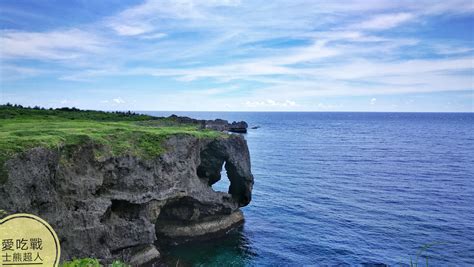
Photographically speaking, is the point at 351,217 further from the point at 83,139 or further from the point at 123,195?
the point at 83,139

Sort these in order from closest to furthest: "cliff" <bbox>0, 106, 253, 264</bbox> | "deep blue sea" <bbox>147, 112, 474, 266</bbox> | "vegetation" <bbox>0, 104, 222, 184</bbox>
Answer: "vegetation" <bbox>0, 104, 222, 184</bbox>, "cliff" <bbox>0, 106, 253, 264</bbox>, "deep blue sea" <bbox>147, 112, 474, 266</bbox>

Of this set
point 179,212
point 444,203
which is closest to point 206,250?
point 179,212

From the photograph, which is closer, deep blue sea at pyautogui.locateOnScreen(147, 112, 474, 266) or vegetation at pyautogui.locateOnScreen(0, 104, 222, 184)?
vegetation at pyautogui.locateOnScreen(0, 104, 222, 184)

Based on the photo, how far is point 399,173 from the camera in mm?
68188

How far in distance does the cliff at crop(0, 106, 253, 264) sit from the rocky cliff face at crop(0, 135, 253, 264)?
0.06 meters

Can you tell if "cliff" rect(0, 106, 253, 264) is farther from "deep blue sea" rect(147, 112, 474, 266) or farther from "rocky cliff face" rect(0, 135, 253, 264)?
"deep blue sea" rect(147, 112, 474, 266)

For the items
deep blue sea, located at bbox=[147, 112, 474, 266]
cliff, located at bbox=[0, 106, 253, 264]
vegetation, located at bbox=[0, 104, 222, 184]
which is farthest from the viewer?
deep blue sea, located at bbox=[147, 112, 474, 266]

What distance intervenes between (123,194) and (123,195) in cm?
8

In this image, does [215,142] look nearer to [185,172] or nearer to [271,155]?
[185,172]

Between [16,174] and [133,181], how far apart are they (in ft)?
32.0

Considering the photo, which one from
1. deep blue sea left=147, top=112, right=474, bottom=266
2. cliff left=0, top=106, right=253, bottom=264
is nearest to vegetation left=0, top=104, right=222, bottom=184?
cliff left=0, top=106, right=253, bottom=264

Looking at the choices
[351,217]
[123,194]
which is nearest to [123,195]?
[123,194]

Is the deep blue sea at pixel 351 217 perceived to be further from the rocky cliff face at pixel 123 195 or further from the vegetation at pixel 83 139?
the vegetation at pixel 83 139

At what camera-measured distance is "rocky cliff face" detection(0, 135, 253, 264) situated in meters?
25.4
